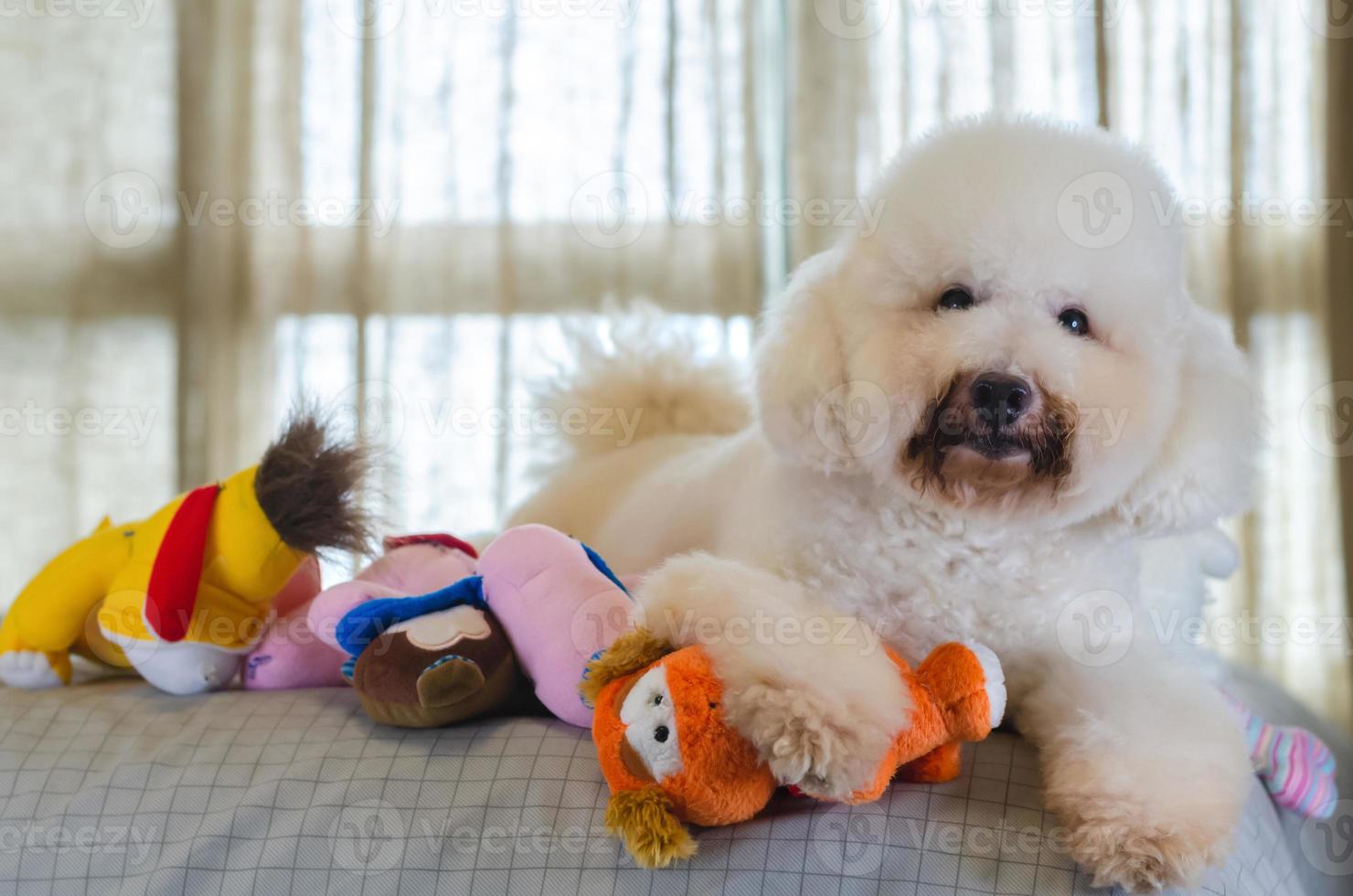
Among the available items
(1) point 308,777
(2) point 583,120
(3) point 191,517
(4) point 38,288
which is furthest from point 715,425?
(4) point 38,288

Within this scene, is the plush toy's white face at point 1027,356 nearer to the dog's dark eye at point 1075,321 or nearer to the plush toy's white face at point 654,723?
the dog's dark eye at point 1075,321

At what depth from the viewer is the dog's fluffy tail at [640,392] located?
1.89 m

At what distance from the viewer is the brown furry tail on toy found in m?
1.17

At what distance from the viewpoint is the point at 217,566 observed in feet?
3.92

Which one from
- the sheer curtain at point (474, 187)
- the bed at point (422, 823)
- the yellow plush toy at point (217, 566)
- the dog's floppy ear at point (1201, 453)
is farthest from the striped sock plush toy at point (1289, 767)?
the sheer curtain at point (474, 187)

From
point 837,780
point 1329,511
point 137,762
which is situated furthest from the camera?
point 1329,511

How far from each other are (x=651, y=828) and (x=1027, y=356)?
531mm

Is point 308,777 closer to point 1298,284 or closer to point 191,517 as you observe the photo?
point 191,517

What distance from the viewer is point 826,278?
1.19 meters

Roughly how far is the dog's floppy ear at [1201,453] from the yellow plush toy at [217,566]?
814 millimetres

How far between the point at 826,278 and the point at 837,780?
0.58 m

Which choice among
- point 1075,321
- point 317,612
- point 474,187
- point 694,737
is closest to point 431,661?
point 317,612

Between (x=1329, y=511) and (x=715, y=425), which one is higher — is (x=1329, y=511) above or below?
below

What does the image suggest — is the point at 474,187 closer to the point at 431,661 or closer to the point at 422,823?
the point at 431,661
